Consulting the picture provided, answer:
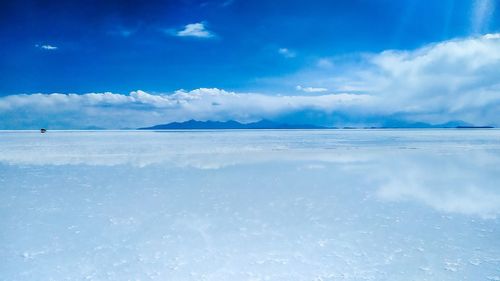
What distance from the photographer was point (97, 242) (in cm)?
562

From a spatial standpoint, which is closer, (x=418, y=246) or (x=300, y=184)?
(x=418, y=246)

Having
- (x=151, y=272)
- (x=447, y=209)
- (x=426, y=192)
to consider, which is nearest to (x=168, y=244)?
(x=151, y=272)

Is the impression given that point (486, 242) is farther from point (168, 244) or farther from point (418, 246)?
point (168, 244)

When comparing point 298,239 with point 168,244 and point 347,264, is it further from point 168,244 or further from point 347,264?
point 168,244

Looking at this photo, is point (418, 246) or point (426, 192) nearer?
point (418, 246)

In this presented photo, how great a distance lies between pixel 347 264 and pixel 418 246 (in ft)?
4.40

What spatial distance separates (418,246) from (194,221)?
3549 millimetres

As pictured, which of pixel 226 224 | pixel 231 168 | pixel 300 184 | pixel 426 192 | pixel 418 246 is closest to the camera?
pixel 418 246

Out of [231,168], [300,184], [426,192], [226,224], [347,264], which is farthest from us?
[231,168]

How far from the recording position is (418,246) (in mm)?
5465

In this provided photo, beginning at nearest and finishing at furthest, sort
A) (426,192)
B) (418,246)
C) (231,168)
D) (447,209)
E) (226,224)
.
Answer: (418,246) < (226,224) < (447,209) < (426,192) < (231,168)

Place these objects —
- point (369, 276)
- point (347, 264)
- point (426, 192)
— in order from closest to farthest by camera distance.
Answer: point (369, 276) < point (347, 264) < point (426, 192)

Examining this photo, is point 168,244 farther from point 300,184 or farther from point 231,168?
point 231,168

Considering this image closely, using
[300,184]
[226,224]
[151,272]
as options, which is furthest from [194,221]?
[300,184]
